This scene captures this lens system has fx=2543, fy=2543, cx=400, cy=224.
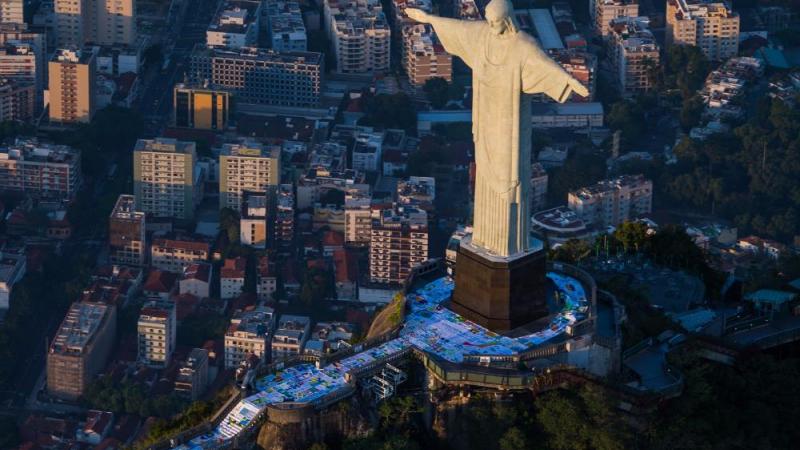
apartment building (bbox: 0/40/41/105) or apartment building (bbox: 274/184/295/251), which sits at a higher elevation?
apartment building (bbox: 0/40/41/105)

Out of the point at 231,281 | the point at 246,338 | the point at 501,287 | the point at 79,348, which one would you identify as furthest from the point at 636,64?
the point at 501,287

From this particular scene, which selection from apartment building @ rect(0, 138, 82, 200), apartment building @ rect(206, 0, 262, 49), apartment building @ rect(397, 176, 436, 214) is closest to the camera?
apartment building @ rect(397, 176, 436, 214)

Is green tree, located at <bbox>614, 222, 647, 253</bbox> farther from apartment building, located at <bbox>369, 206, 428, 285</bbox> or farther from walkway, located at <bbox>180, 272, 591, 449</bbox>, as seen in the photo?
apartment building, located at <bbox>369, 206, 428, 285</bbox>

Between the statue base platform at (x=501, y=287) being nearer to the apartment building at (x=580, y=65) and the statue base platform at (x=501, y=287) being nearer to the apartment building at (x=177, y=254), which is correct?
the apartment building at (x=177, y=254)

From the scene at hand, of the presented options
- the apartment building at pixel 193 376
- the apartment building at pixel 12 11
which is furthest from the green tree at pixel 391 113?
the apartment building at pixel 193 376

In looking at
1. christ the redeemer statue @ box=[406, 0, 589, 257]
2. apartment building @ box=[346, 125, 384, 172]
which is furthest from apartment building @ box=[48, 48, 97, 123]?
christ the redeemer statue @ box=[406, 0, 589, 257]

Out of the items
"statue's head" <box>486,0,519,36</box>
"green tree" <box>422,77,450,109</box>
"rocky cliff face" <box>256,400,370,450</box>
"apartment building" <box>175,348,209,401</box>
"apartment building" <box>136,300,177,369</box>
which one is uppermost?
"statue's head" <box>486,0,519,36</box>

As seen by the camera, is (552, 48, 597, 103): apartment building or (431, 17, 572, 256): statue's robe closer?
(431, 17, 572, 256): statue's robe
